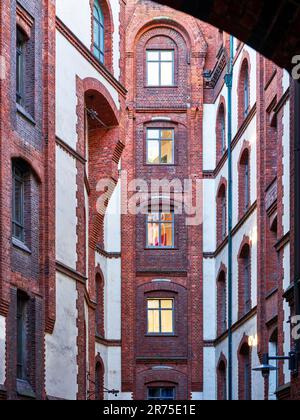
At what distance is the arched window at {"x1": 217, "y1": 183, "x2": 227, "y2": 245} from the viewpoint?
44.9 metres

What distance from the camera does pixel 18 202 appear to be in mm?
27203

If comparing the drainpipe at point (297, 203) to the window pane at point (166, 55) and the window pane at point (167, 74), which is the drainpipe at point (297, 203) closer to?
the window pane at point (167, 74)

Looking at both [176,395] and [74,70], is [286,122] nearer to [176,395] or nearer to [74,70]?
[74,70]

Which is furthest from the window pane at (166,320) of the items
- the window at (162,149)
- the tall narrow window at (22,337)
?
the tall narrow window at (22,337)

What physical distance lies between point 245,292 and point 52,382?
12.6 m

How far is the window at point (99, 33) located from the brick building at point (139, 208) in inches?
2.3

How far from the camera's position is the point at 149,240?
47.5 meters

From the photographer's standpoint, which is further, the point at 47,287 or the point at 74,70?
the point at 74,70

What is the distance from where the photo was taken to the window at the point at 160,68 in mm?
48562

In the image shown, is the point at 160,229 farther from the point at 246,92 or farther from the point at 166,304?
the point at 246,92

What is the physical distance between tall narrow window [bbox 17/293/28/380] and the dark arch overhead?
16.9 meters

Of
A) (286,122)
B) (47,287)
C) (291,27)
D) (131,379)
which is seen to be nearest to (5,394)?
(47,287)

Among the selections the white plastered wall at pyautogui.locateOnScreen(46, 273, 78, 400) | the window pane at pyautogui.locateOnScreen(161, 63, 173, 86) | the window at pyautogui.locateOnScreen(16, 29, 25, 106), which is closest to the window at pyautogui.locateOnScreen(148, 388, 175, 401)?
the window pane at pyautogui.locateOnScreen(161, 63, 173, 86)

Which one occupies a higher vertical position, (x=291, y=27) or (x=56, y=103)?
(x=56, y=103)
